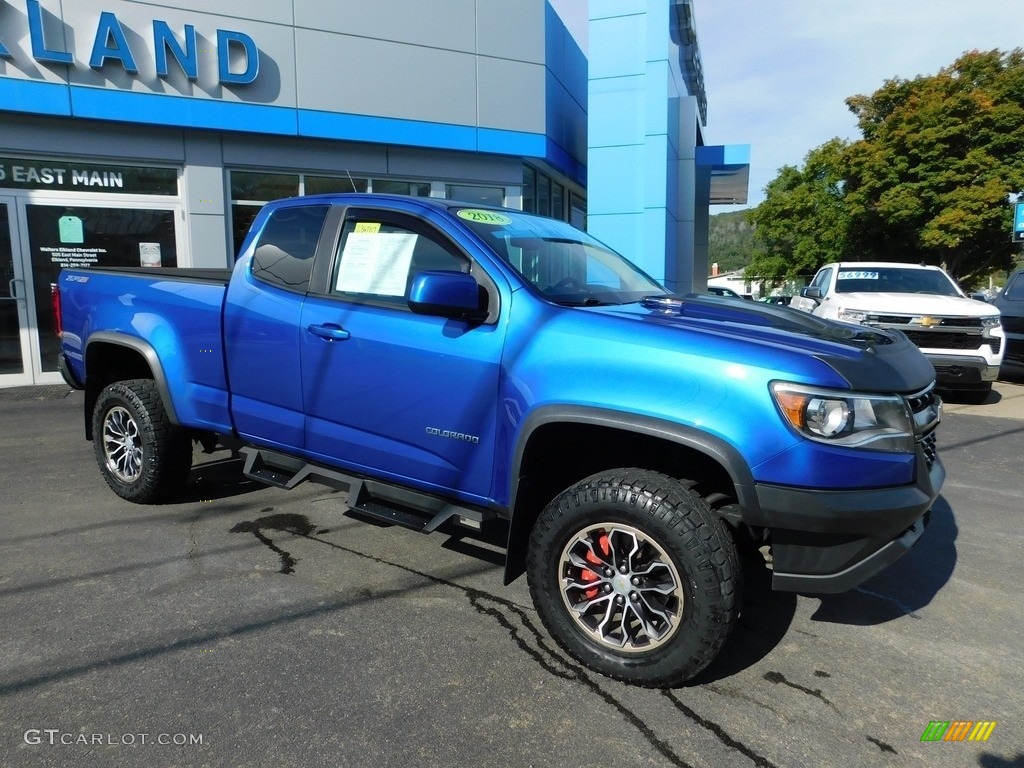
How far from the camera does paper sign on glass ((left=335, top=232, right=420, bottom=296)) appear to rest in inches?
139

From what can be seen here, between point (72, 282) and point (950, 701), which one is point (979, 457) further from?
point (72, 282)

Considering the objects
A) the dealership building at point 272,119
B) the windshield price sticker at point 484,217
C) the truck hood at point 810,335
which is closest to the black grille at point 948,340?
the dealership building at point 272,119

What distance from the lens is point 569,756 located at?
2381 millimetres

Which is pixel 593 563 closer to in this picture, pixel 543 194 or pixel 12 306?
pixel 12 306

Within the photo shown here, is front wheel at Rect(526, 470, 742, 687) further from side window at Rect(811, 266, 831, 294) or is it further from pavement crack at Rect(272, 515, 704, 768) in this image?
side window at Rect(811, 266, 831, 294)

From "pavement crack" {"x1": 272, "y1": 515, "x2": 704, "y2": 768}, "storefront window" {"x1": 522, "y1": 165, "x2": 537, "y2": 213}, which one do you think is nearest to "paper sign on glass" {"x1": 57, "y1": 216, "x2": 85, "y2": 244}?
"storefront window" {"x1": 522, "y1": 165, "x2": 537, "y2": 213}

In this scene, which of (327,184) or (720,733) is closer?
(720,733)

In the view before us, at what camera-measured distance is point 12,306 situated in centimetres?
958

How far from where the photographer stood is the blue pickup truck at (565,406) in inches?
98.7

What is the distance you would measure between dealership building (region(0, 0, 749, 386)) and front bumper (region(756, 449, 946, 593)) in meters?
9.30

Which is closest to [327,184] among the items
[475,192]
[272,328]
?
[475,192]

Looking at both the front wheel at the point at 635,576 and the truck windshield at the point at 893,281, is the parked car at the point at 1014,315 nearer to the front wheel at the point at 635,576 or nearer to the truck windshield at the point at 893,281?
the truck windshield at the point at 893,281

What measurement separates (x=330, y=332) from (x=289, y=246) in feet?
2.51

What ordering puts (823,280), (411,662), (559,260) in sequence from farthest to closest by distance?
(823,280), (559,260), (411,662)
